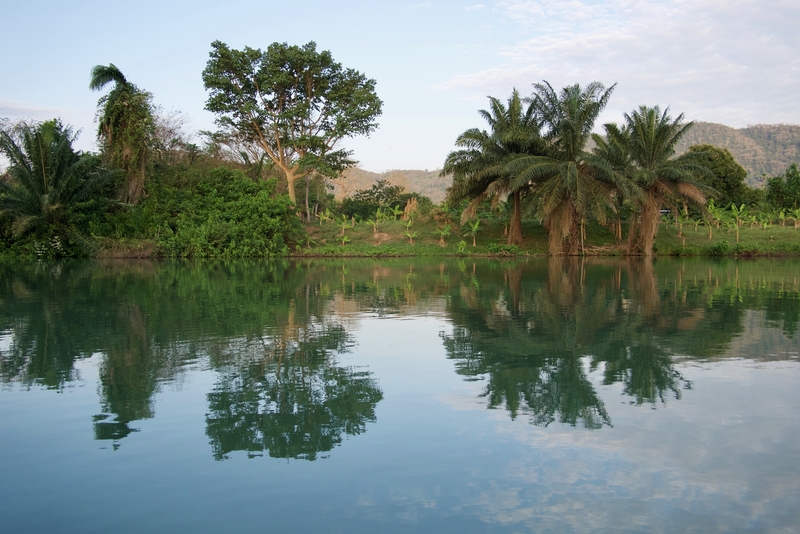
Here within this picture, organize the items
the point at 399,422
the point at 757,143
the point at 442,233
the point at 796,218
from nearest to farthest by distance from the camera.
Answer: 1. the point at 399,422
2. the point at 442,233
3. the point at 796,218
4. the point at 757,143

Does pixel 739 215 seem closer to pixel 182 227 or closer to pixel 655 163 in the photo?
pixel 655 163

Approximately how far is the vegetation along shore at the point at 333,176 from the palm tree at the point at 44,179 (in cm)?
8

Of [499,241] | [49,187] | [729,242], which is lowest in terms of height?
[729,242]

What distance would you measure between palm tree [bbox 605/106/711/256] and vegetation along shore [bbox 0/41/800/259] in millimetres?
84

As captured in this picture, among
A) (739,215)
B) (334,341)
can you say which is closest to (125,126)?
(334,341)

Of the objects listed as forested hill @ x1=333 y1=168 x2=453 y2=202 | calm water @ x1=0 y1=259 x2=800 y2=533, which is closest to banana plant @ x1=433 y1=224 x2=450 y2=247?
calm water @ x1=0 y1=259 x2=800 y2=533

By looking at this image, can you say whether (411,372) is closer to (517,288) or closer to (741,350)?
(741,350)

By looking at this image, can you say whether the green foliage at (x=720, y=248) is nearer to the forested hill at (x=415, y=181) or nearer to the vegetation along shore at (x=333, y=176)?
the vegetation along shore at (x=333, y=176)

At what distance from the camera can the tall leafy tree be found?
38.6 meters

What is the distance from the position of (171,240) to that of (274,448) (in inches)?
1280

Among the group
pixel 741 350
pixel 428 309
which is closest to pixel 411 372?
pixel 741 350

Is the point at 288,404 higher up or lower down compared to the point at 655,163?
lower down

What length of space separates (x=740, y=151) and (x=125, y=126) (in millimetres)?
103617

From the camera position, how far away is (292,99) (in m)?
40.8
